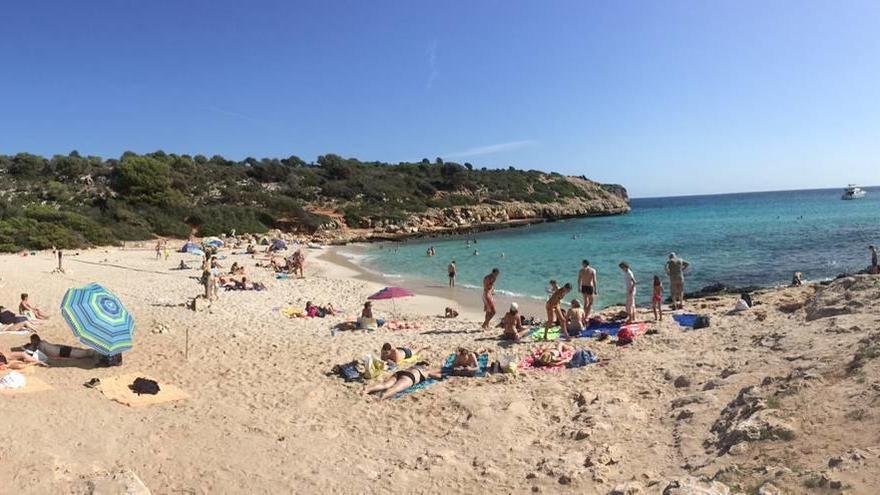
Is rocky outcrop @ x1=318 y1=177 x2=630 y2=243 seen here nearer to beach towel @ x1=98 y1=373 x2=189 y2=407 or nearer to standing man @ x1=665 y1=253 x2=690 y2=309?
standing man @ x1=665 y1=253 x2=690 y2=309

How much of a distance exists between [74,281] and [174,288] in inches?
124

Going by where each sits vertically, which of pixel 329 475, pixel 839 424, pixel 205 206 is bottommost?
pixel 329 475

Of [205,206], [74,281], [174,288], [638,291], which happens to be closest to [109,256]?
[74,281]

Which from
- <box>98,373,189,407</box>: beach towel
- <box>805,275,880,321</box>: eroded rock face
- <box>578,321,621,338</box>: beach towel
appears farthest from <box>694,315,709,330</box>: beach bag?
<box>98,373,189,407</box>: beach towel

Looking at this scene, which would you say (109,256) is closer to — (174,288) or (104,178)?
(174,288)

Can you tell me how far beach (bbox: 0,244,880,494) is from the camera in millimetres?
4879

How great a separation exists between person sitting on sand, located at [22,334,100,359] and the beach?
1.33 feet

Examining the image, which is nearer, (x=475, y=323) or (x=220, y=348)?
(x=220, y=348)

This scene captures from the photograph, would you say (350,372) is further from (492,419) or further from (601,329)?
(601,329)

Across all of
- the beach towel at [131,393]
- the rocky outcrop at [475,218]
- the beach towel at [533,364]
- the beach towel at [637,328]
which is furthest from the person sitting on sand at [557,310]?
the rocky outcrop at [475,218]

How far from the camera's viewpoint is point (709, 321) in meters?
10.7

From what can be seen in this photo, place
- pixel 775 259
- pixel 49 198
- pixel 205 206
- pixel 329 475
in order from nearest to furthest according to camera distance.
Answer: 1. pixel 329 475
2. pixel 775 259
3. pixel 49 198
4. pixel 205 206

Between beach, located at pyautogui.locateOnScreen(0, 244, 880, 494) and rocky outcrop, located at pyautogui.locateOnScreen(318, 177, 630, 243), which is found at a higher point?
rocky outcrop, located at pyautogui.locateOnScreen(318, 177, 630, 243)

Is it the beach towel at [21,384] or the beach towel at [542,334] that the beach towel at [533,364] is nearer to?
the beach towel at [542,334]
